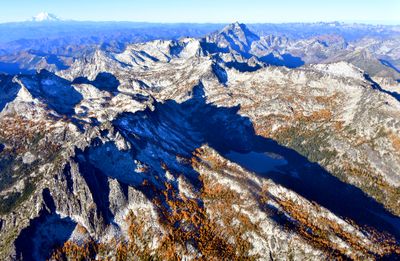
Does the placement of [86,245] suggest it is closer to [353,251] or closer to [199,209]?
[199,209]

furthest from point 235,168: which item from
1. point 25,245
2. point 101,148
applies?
point 25,245

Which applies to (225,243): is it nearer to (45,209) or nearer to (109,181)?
(109,181)

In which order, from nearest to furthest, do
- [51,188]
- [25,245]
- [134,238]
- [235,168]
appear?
1. [25,245]
2. [134,238]
3. [51,188]
4. [235,168]

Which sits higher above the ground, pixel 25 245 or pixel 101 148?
pixel 101 148

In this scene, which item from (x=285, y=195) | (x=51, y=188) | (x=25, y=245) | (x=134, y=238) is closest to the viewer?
(x=25, y=245)

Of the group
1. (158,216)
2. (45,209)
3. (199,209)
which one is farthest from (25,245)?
(199,209)

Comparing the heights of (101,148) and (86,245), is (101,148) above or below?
above

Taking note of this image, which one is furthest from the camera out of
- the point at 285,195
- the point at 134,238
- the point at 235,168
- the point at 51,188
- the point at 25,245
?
the point at 235,168

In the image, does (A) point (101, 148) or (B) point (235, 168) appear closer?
→ (A) point (101, 148)

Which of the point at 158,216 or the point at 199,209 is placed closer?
the point at 158,216
